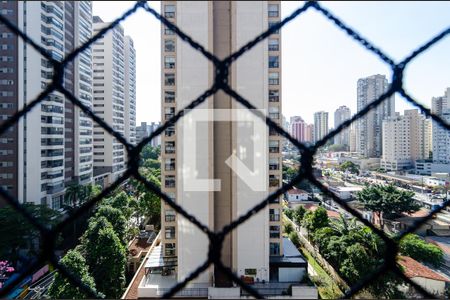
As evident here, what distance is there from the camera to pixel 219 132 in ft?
6.80

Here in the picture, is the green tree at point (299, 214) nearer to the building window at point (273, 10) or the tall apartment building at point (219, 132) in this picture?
the tall apartment building at point (219, 132)

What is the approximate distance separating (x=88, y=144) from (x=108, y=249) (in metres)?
6.61

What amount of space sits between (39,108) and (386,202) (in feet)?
27.4

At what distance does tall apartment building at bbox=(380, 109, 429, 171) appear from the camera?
11.7 m

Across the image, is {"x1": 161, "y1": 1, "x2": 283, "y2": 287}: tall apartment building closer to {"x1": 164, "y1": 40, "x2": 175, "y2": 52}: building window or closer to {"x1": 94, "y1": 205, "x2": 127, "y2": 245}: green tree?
{"x1": 164, "y1": 40, "x2": 175, "y2": 52}: building window

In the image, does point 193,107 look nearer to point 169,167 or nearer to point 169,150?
point 169,150

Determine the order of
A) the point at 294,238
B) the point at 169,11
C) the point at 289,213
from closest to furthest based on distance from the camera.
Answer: the point at 169,11 → the point at 294,238 → the point at 289,213

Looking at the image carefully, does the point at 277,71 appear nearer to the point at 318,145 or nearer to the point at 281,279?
the point at 281,279

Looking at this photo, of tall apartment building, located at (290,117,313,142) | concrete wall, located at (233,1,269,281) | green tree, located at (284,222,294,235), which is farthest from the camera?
green tree, located at (284,222,294,235)

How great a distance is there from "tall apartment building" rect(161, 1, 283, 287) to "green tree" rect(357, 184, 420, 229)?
4.08m

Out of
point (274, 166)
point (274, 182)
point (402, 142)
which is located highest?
point (402, 142)

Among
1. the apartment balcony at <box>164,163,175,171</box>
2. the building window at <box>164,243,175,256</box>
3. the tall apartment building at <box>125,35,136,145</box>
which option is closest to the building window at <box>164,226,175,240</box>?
the building window at <box>164,243,175,256</box>

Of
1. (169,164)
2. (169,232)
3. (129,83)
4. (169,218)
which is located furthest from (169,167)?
(129,83)

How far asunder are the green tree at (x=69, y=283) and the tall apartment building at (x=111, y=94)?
6597mm
